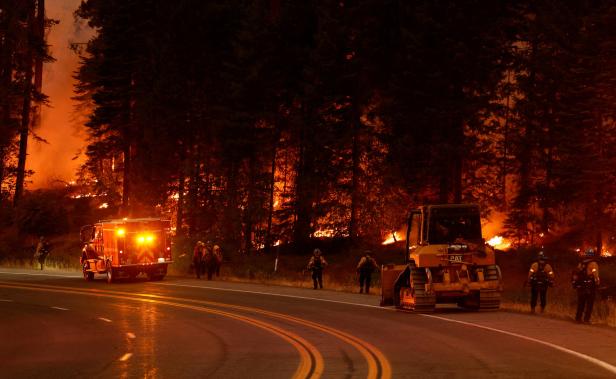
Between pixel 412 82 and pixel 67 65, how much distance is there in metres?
63.8

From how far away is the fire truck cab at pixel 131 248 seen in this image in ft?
119

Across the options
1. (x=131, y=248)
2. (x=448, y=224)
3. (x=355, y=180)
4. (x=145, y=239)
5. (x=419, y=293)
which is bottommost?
(x=419, y=293)

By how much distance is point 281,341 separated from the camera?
17.3m

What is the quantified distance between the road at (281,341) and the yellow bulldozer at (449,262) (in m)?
0.62

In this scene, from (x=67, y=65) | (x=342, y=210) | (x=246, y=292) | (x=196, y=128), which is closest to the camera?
(x=246, y=292)

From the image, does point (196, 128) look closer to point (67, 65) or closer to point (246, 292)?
point (246, 292)

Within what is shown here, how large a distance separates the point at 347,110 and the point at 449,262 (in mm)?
30215

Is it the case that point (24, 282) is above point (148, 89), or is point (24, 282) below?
below

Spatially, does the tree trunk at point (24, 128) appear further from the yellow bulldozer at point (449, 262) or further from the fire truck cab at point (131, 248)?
the yellow bulldozer at point (449, 262)

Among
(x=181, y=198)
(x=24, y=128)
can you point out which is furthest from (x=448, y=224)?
(x=24, y=128)

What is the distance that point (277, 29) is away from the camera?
53.3 m

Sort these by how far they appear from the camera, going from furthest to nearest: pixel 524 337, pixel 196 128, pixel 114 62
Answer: pixel 114 62, pixel 196 128, pixel 524 337

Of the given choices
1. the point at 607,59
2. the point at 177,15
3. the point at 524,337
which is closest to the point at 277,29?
the point at 177,15

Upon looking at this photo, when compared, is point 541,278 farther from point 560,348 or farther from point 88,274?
point 88,274
